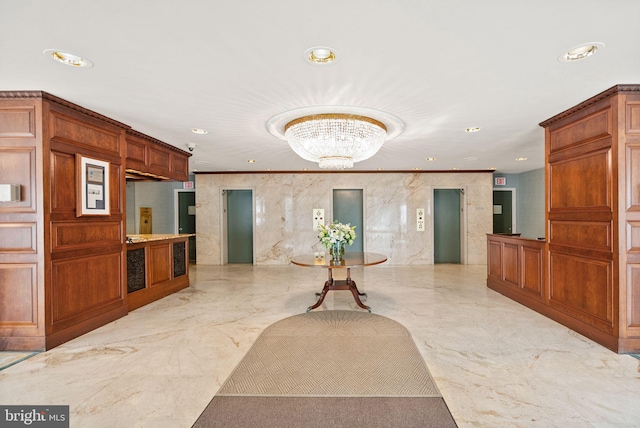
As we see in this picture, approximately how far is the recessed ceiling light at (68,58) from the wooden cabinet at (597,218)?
4.51m

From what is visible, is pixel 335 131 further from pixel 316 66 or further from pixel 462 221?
pixel 462 221

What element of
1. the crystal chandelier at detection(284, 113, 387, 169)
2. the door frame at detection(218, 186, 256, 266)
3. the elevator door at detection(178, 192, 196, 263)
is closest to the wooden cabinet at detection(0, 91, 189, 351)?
the crystal chandelier at detection(284, 113, 387, 169)

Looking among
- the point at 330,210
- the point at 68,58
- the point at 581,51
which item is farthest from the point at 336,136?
the point at 330,210

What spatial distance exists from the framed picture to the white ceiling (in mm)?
626

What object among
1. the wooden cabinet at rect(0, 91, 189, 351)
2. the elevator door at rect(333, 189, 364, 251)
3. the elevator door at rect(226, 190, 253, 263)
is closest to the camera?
the wooden cabinet at rect(0, 91, 189, 351)

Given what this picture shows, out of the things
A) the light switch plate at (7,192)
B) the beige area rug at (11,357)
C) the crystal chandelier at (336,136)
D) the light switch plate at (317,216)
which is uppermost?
the crystal chandelier at (336,136)

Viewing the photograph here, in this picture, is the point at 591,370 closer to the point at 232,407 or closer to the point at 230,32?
the point at 232,407

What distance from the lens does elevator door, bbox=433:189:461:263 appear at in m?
8.23

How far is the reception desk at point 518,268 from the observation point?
4.00 m

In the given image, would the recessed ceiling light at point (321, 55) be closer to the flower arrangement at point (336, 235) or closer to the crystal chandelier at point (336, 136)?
the crystal chandelier at point (336, 136)

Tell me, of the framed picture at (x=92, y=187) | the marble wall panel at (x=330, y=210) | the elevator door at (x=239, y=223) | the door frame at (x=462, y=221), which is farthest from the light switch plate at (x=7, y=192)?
the door frame at (x=462, y=221)

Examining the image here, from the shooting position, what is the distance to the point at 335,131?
3.20 meters

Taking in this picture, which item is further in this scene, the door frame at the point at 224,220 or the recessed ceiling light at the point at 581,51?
the door frame at the point at 224,220

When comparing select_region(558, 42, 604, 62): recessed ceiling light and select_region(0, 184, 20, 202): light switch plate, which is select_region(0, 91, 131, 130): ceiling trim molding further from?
select_region(558, 42, 604, 62): recessed ceiling light
